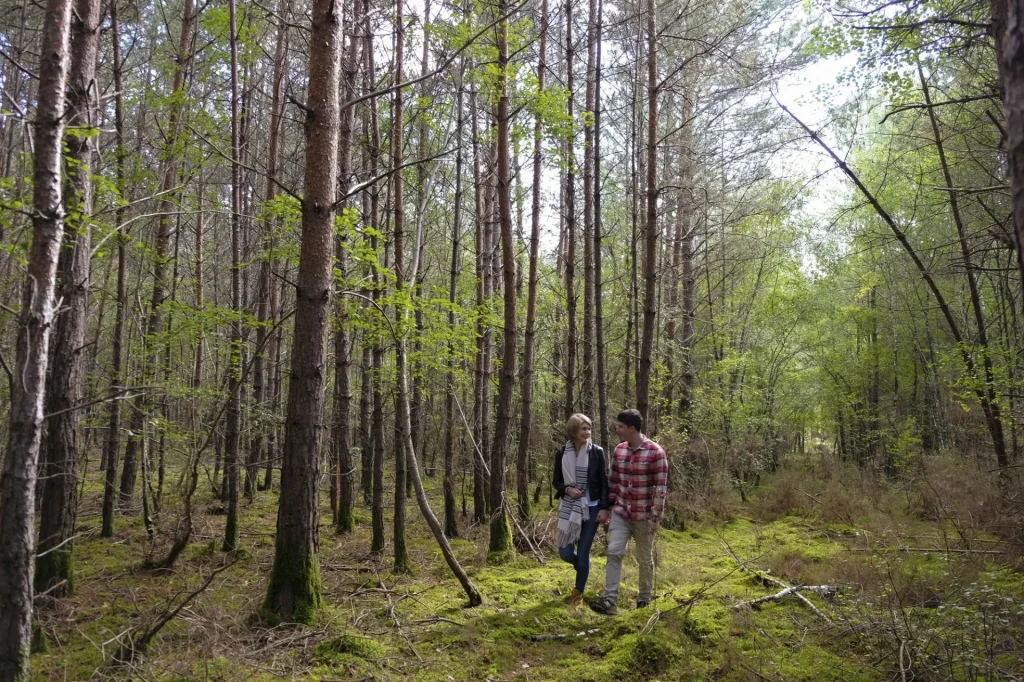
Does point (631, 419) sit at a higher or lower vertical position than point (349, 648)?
higher

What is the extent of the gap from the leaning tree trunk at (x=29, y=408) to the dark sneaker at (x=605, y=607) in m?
4.22

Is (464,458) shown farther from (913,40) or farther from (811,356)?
(811,356)

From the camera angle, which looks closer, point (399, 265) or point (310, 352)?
point (310, 352)

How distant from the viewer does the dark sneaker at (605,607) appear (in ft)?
18.4

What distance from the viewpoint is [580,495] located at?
5742 millimetres

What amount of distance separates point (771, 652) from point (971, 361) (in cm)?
729

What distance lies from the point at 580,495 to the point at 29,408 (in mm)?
4208

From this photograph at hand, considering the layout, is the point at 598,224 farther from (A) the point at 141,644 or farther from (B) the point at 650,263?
(A) the point at 141,644

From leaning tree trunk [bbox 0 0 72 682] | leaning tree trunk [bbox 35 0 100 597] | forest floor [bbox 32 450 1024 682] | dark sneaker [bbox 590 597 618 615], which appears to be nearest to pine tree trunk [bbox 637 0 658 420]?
forest floor [bbox 32 450 1024 682]

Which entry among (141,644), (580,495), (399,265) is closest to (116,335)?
(399,265)

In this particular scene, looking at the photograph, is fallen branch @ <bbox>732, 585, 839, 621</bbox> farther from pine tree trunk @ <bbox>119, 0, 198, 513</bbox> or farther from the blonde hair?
pine tree trunk @ <bbox>119, 0, 198, 513</bbox>

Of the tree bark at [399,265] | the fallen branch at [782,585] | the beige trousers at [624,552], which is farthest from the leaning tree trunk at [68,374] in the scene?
the fallen branch at [782,585]

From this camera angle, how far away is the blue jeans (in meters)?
5.78

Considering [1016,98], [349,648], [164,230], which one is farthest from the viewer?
[164,230]
